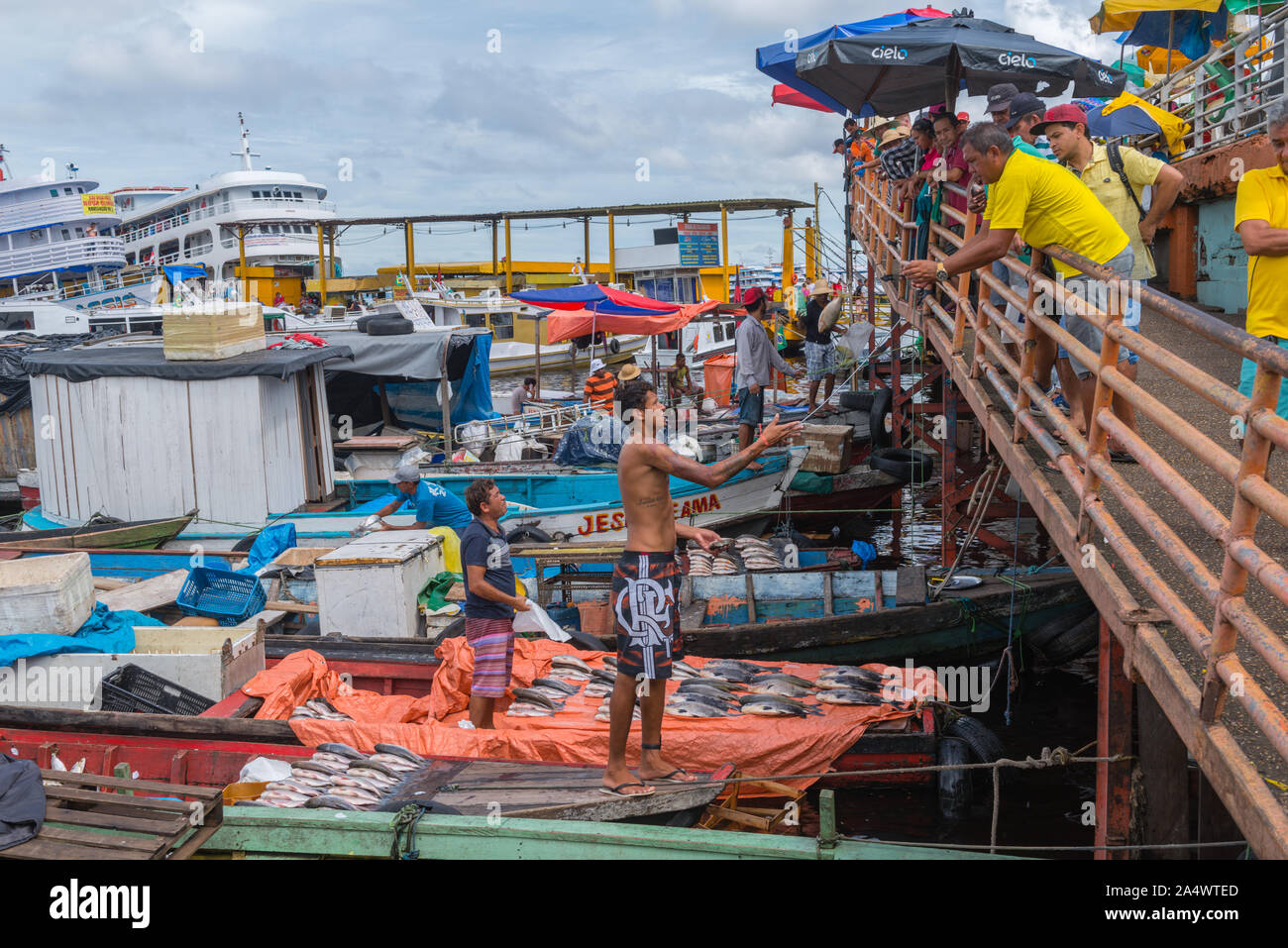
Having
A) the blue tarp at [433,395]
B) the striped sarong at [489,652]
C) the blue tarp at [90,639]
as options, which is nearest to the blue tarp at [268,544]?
the blue tarp at [90,639]

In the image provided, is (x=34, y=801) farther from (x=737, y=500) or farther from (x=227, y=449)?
(x=737, y=500)

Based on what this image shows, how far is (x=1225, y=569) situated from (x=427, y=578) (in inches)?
308

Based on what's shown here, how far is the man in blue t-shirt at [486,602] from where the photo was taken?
706 centimetres

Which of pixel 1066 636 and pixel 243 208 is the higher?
pixel 243 208

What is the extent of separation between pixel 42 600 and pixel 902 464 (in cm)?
1074

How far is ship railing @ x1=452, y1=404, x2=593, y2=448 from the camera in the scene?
696 inches

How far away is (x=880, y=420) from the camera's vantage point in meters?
15.7

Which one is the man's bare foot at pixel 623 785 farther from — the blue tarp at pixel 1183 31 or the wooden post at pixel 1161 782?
the blue tarp at pixel 1183 31

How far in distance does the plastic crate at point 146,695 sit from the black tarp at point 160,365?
582 cm

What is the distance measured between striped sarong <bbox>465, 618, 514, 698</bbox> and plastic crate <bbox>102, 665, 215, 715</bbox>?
2.40m

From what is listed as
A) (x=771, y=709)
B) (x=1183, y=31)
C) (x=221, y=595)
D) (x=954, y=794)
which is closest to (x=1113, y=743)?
(x=771, y=709)

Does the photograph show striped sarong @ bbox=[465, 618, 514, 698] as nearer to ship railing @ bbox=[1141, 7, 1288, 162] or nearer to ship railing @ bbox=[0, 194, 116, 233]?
ship railing @ bbox=[1141, 7, 1288, 162]

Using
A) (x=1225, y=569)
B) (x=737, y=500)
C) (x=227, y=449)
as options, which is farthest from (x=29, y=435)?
(x=1225, y=569)

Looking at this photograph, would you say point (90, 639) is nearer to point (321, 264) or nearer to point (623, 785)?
point (623, 785)
